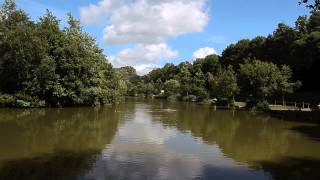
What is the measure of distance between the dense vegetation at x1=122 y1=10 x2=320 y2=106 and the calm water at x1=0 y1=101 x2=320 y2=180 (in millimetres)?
28976

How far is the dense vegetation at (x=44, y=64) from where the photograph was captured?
56.7 meters

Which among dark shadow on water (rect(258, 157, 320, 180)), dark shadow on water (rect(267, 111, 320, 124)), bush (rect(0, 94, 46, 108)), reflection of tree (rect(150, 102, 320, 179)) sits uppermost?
bush (rect(0, 94, 46, 108))

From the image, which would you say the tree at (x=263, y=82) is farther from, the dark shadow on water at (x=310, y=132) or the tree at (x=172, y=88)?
the tree at (x=172, y=88)

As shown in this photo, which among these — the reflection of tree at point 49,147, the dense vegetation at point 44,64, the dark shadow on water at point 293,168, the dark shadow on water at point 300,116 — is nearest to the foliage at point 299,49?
the dark shadow on water at point 300,116

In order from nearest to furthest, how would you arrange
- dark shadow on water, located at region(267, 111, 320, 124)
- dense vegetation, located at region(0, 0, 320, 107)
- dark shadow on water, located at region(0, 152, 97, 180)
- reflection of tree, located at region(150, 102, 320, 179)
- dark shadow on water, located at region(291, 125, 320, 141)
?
dark shadow on water, located at region(0, 152, 97, 180) → reflection of tree, located at region(150, 102, 320, 179) → dark shadow on water, located at region(291, 125, 320, 141) → dark shadow on water, located at region(267, 111, 320, 124) → dense vegetation, located at region(0, 0, 320, 107)

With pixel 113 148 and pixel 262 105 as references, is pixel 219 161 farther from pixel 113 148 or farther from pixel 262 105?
pixel 262 105

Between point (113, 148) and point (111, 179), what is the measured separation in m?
8.10

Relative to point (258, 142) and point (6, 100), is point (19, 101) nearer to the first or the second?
point (6, 100)

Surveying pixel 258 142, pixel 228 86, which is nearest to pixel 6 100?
pixel 228 86

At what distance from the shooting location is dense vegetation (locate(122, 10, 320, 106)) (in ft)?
213

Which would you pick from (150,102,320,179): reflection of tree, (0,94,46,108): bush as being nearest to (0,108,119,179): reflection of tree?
(150,102,320,179): reflection of tree

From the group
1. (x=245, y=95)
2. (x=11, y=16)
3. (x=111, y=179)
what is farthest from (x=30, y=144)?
(x=245, y=95)

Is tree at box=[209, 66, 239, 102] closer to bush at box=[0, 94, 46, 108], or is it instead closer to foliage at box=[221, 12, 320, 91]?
foliage at box=[221, 12, 320, 91]

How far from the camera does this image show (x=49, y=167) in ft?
58.4
